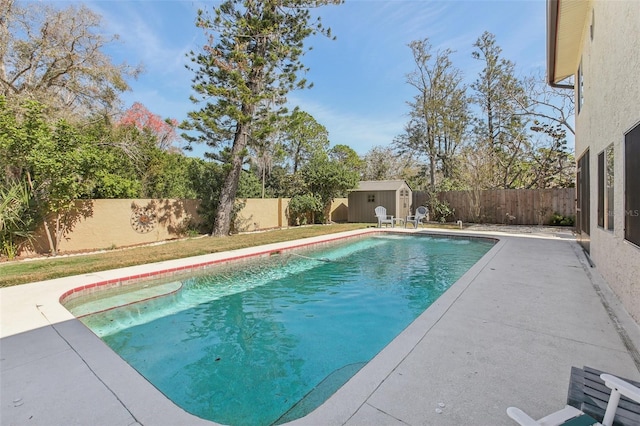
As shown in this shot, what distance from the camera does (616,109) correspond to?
3875 millimetres

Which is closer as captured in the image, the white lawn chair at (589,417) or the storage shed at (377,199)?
the white lawn chair at (589,417)

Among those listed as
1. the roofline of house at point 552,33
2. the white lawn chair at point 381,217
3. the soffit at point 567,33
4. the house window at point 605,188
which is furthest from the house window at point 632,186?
the white lawn chair at point 381,217

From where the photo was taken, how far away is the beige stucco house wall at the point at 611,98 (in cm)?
322

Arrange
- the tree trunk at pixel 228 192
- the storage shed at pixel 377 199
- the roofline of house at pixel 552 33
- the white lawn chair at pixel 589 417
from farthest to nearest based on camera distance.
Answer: the storage shed at pixel 377 199 → the tree trunk at pixel 228 192 → the roofline of house at pixel 552 33 → the white lawn chair at pixel 589 417

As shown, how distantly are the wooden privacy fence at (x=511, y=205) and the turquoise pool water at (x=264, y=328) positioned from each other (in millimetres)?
9071

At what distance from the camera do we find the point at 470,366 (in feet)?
7.74

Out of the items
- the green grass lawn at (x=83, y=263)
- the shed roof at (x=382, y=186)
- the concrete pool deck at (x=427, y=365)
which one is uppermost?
the shed roof at (x=382, y=186)

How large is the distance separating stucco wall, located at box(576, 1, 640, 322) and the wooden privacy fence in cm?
968

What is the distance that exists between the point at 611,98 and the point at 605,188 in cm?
131

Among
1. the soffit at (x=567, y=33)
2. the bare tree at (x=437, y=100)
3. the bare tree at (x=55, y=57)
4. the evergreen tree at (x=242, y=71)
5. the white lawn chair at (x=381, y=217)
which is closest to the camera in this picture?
the soffit at (x=567, y=33)

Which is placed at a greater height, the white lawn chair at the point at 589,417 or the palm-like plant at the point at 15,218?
the palm-like plant at the point at 15,218

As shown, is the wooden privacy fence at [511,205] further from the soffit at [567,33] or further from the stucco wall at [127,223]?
the stucco wall at [127,223]

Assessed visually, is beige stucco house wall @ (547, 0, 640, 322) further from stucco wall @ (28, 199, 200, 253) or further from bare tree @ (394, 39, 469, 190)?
bare tree @ (394, 39, 469, 190)

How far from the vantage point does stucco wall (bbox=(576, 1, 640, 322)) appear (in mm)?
3188
